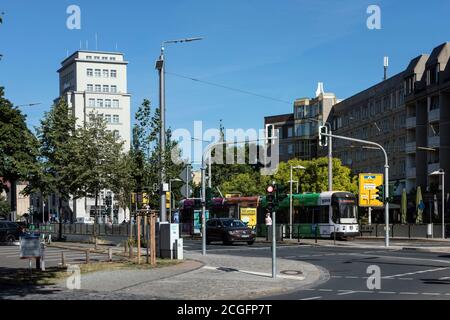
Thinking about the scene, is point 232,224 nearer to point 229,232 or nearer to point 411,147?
point 229,232

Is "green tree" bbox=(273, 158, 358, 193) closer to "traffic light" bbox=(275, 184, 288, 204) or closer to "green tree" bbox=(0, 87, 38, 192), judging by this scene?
"green tree" bbox=(0, 87, 38, 192)

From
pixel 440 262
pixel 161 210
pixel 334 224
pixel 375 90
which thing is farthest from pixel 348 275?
pixel 375 90

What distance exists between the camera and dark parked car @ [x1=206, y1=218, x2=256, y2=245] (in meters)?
39.2

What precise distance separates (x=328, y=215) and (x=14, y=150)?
21.5 m

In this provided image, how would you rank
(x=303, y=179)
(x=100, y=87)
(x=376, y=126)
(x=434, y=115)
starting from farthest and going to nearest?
(x=100, y=87)
(x=376, y=126)
(x=303, y=179)
(x=434, y=115)

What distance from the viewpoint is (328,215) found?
45.0 m

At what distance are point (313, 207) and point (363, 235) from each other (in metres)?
10.5

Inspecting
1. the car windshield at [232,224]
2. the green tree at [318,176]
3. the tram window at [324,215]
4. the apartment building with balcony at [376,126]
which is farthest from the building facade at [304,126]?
the car windshield at [232,224]

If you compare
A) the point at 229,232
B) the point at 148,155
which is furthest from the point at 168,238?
the point at 229,232

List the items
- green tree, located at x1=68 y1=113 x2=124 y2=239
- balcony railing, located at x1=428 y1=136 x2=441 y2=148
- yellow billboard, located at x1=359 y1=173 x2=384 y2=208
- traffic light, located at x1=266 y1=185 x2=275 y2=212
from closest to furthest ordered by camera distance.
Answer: traffic light, located at x1=266 y1=185 x2=275 y2=212 → green tree, located at x1=68 y1=113 x2=124 y2=239 → yellow billboard, located at x1=359 y1=173 x2=384 y2=208 → balcony railing, located at x1=428 y1=136 x2=441 y2=148

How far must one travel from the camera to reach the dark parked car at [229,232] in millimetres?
39219

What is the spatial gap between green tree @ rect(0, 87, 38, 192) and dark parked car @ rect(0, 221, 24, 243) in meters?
2.60

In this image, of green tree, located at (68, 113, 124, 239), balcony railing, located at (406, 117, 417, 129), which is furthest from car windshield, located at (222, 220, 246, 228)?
balcony railing, located at (406, 117, 417, 129)

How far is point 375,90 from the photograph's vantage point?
83438 millimetres
